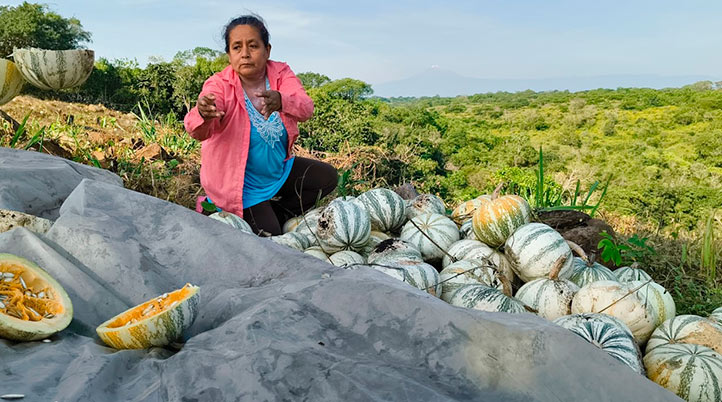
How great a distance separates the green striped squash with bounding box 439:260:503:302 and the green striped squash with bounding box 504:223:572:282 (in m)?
0.24

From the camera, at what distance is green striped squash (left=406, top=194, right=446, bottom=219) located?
474 cm

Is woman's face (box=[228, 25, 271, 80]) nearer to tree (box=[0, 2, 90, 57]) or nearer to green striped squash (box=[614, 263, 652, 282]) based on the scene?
green striped squash (box=[614, 263, 652, 282])

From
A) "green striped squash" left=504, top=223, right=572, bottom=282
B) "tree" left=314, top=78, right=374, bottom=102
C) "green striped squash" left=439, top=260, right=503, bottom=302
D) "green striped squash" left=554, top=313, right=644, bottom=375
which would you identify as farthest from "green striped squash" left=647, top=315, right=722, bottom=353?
"tree" left=314, top=78, right=374, bottom=102

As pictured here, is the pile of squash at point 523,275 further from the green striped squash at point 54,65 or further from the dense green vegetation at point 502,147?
the green striped squash at point 54,65

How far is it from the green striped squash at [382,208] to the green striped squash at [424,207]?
0.15 m

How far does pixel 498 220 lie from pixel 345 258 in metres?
1.13

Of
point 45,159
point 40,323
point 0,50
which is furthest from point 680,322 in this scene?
point 0,50

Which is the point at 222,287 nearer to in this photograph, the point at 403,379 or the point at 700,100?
the point at 403,379

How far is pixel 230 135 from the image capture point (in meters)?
5.28

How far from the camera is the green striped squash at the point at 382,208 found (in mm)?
4555

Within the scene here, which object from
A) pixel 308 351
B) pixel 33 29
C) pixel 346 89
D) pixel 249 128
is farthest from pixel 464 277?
pixel 33 29

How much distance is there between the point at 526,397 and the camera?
1.79m

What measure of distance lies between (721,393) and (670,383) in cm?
23

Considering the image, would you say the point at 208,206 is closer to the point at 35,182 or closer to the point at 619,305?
the point at 35,182
